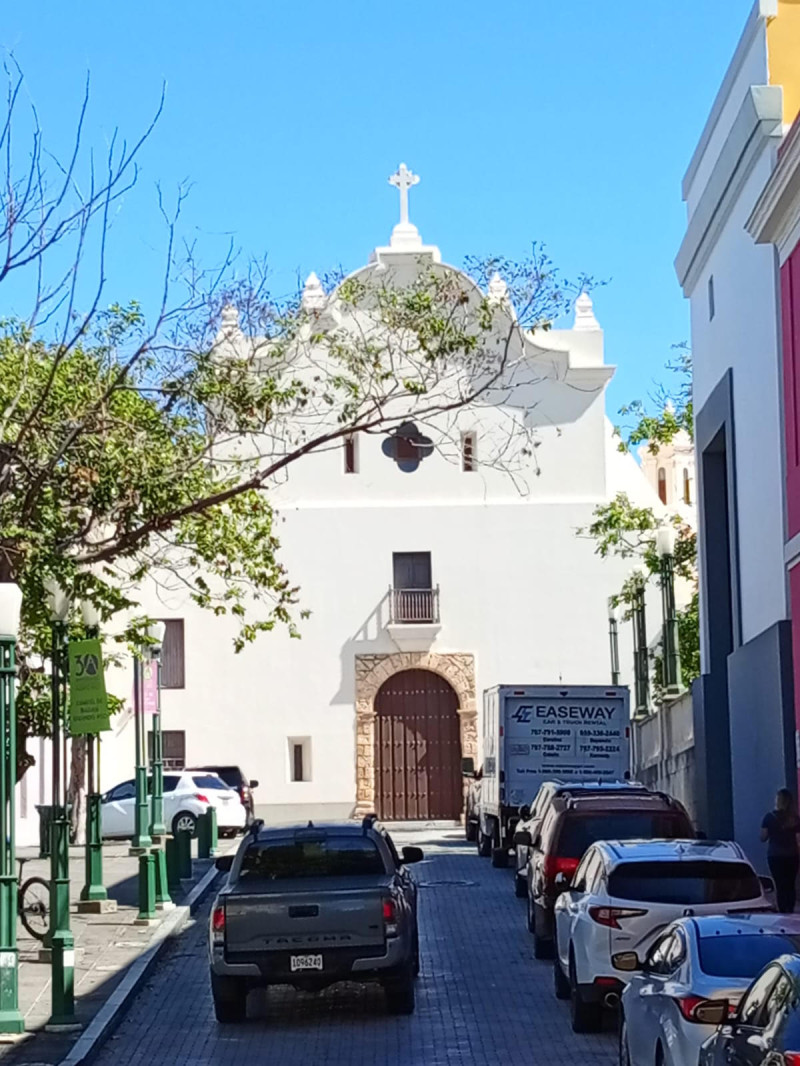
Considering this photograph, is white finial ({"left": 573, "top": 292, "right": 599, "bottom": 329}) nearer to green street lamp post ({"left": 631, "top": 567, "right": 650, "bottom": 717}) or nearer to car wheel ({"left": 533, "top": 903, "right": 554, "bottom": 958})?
green street lamp post ({"left": 631, "top": 567, "right": 650, "bottom": 717})

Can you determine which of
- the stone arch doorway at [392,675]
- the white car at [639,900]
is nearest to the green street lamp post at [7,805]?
the white car at [639,900]

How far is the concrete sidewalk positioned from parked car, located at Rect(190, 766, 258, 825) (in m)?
10.3

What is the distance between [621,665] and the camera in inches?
1891

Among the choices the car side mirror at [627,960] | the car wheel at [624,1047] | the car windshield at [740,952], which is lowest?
the car wheel at [624,1047]

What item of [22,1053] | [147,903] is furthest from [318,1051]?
[147,903]

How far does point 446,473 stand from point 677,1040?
38800 millimetres

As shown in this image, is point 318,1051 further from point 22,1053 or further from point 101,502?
point 101,502

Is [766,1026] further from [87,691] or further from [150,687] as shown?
[150,687]

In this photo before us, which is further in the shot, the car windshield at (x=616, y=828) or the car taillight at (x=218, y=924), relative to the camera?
the car windshield at (x=616, y=828)

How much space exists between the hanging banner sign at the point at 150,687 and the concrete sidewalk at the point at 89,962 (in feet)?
9.13

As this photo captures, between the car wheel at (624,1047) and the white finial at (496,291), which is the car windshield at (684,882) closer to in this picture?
the car wheel at (624,1047)

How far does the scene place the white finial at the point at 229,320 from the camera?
1873cm

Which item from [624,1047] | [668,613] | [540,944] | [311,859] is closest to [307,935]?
[311,859]

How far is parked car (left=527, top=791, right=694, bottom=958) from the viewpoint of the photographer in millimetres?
18516
